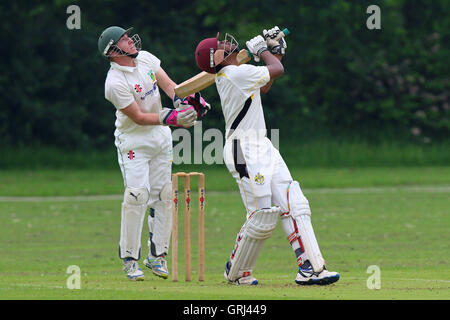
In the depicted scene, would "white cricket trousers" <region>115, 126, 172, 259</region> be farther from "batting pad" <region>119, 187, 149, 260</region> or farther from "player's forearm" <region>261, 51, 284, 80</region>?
"player's forearm" <region>261, 51, 284, 80</region>

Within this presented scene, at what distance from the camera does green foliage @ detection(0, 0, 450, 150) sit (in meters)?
31.2

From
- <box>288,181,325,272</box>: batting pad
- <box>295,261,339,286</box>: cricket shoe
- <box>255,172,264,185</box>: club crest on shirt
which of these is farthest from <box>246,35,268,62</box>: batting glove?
<box>295,261,339,286</box>: cricket shoe

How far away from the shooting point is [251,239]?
8.48 metres

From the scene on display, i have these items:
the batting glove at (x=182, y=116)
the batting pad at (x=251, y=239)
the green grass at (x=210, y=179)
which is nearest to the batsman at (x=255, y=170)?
the batting pad at (x=251, y=239)

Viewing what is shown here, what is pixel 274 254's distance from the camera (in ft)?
41.3

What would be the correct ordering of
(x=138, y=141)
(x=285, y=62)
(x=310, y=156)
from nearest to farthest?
(x=138, y=141) < (x=310, y=156) < (x=285, y=62)

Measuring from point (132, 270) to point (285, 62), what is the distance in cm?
2601

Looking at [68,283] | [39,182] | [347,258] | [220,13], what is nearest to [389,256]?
[347,258]

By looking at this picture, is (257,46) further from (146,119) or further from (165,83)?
(165,83)

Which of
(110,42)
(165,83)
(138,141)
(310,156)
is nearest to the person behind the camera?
(110,42)

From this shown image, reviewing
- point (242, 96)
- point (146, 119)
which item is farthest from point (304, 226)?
point (146, 119)

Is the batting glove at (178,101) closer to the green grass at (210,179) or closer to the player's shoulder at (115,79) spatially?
the player's shoulder at (115,79)

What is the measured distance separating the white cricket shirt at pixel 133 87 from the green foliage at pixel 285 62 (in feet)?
71.2
